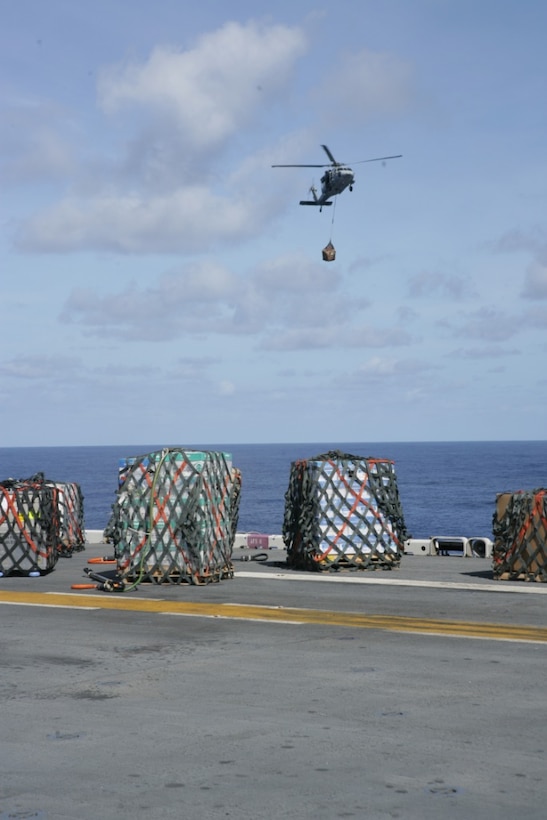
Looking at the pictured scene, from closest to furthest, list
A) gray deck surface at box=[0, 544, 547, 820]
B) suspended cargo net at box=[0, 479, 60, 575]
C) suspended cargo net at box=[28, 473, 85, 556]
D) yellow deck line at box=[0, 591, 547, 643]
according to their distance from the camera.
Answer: gray deck surface at box=[0, 544, 547, 820], yellow deck line at box=[0, 591, 547, 643], suspended cargo net at box=[0, 479, 60, 575], suspended cargo net at box=[28, 473, 85, 556]

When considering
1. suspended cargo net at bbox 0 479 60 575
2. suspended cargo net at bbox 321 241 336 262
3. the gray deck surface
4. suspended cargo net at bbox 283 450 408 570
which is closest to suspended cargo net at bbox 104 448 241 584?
the gray deck surface

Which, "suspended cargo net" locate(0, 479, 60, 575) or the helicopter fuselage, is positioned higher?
the helicopter fuselage

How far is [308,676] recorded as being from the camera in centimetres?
1388

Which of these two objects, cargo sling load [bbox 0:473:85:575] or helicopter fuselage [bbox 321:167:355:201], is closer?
cargo sling load [bbox 0:473:85:575]

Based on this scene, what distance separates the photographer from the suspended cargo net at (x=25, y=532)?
90.7 ft

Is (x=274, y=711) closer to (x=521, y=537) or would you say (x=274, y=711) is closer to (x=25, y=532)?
(x=521, y=537)

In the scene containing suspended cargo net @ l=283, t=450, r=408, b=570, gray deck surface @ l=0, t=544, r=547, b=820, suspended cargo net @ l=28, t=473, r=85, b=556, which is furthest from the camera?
suspended cargo net @ l=28, t=473, r=85, b=556

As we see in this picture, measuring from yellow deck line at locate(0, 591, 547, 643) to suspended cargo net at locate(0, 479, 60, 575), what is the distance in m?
3.62

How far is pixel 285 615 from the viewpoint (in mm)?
19859

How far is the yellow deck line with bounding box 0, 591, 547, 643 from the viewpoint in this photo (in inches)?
697

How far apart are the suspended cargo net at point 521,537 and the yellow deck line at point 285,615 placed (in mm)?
6884

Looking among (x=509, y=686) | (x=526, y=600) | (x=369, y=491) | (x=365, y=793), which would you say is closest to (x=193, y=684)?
(x=509, y=686)

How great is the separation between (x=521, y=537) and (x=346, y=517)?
4.96 meters

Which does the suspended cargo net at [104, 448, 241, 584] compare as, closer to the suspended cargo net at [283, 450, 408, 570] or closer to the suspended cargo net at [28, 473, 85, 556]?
the suspended cargo net at [283, 450, 408, 570]
